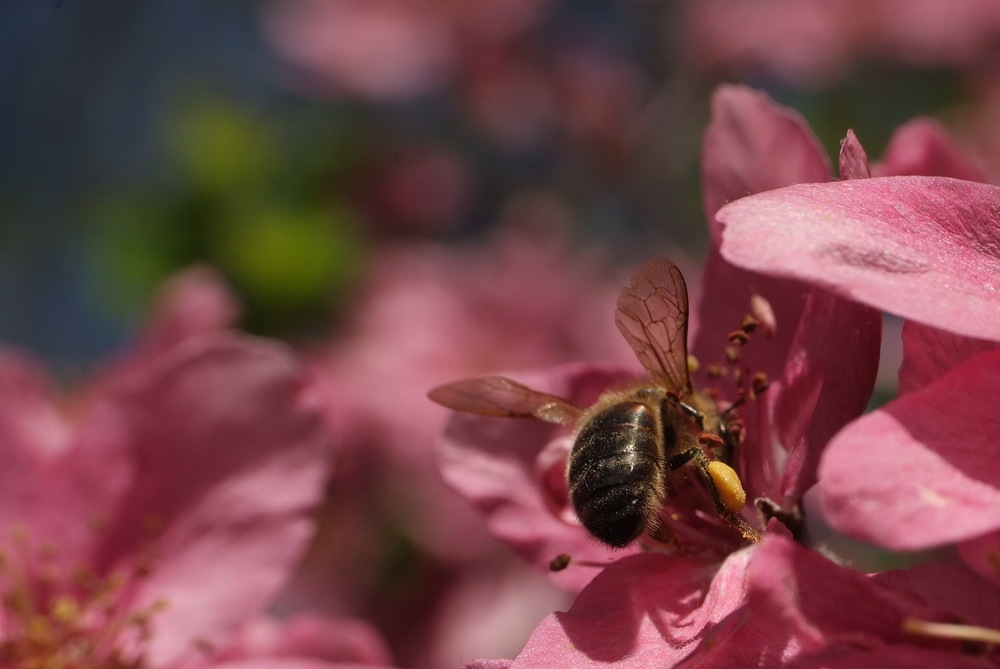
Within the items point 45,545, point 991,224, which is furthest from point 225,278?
point 991,224

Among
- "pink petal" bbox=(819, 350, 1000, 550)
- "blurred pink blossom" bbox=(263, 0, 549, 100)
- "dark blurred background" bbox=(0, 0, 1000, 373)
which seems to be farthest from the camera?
"blurred pink blossom" bbox=(263, 0, 549, 100)

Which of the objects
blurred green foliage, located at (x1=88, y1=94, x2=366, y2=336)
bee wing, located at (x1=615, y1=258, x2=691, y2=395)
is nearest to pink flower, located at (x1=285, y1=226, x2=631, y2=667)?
blurred green foliage, located at (x1=88, y1=94, x2=366, y2=336)

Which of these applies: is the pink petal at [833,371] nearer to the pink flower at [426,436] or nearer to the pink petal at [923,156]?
the pink petal at [923,156]

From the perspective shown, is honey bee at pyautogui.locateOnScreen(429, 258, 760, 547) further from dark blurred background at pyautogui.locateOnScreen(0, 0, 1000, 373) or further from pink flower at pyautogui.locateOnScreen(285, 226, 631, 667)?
dark blurred background at pyautogui.locateOnScreen(0, 0, 1000, 373)

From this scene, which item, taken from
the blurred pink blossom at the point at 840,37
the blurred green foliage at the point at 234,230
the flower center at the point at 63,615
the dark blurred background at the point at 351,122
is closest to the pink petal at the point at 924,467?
the flower center at the point at 63,615

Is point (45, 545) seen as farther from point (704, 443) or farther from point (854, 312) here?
point (854, 312)

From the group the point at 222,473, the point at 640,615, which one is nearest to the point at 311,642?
the point at 222,473

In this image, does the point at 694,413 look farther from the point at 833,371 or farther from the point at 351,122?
the point at 351,122
